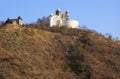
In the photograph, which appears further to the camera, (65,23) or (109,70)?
(65,23)

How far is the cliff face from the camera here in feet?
194

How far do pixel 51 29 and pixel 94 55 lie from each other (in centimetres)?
827

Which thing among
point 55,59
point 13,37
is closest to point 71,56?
point 55,59

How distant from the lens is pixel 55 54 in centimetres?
6475

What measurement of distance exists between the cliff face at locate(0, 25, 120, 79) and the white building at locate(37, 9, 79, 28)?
1.88 meters

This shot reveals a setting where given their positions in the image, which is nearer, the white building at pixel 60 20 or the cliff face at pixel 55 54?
the cliff face at pixel 55 54

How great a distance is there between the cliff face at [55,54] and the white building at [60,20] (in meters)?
1.88

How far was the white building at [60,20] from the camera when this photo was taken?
73.6 metres

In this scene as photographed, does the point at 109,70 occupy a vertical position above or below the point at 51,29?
below

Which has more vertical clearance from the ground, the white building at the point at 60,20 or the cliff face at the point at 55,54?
the white building at the point at 60,20

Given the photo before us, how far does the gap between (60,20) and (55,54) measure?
10.5 meters

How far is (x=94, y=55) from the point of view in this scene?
66125 mm

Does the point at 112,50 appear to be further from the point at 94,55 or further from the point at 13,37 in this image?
the point at 13,37

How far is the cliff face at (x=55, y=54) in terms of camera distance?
194 ft
